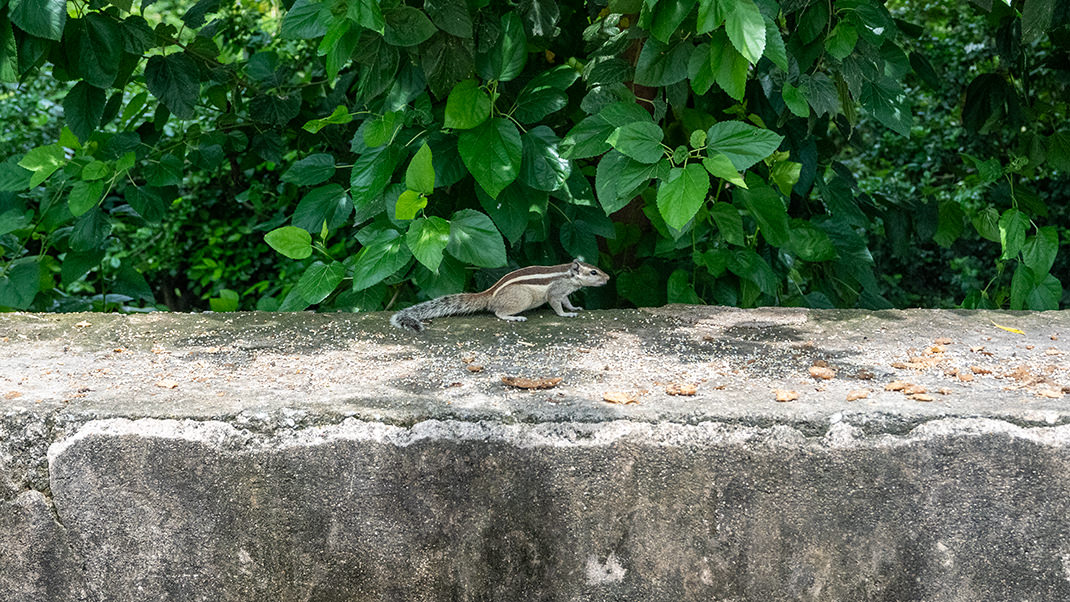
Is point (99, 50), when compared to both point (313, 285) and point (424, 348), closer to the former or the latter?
point (313, 285)

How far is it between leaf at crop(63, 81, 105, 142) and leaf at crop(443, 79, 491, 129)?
1300 mm

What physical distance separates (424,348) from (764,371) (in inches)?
35.1

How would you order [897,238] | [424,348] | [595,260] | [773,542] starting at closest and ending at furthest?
[773,542]
[424,348]
[595,260]
[897,238]

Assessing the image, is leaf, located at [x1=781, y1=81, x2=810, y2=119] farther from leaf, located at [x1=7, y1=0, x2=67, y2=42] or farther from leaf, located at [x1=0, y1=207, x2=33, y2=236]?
leaf, located at [x1=0, y1=207, x2=33, y2=236]

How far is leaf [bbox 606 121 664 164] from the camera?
250 centimetres

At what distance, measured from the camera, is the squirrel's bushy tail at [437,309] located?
2.80 meters

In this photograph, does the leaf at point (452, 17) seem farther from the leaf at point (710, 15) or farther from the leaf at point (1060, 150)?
the leaf at point (1060, 150)

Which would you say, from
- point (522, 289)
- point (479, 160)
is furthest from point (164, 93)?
point (522, 289)

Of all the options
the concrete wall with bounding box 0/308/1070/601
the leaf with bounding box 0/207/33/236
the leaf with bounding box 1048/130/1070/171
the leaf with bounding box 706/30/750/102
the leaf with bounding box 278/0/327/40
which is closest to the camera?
the concrete wall with bounding box 0/308/1070/601

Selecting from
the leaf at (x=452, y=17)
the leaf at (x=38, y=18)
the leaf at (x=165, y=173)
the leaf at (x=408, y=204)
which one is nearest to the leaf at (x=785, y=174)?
the leaf at (x=452, y=17)

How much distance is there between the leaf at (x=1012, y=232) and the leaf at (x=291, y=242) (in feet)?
7.50

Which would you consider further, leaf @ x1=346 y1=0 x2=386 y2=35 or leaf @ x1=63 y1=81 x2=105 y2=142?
leaf @ x1=63 y1=81 x2=105 y2=142

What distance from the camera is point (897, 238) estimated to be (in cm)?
399

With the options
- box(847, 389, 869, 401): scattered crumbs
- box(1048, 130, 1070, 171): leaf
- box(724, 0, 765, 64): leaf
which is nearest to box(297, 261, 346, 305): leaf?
box(724, 0, 765, 64): leaf
